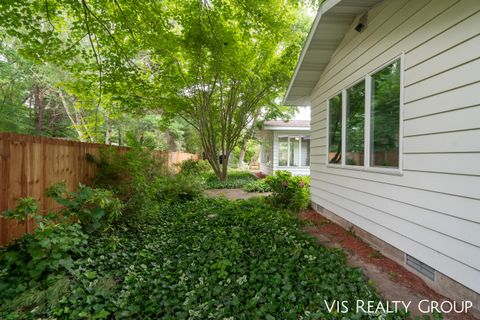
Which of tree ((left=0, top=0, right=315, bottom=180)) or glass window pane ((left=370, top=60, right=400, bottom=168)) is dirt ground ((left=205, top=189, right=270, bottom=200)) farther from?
glass window pane ((left=370, top=60, right=400, bottom=168))

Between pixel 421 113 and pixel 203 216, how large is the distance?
3889 mm

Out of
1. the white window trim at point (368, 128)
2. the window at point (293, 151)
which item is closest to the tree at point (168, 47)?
the window at point (293, 151)

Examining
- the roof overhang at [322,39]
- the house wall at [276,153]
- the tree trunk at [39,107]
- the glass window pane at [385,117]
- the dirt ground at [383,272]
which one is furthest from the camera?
the tree trunk at [39,107]

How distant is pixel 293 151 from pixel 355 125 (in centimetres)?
892

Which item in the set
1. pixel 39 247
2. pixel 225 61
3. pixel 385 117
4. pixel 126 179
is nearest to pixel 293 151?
pixel 225 61

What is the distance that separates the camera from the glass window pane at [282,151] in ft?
42.0

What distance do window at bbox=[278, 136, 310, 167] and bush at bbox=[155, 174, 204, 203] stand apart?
6753mm

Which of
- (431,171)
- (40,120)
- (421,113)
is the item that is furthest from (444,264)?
(40,120)

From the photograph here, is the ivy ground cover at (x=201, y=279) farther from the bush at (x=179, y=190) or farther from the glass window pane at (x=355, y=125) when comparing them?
the bush at (x=179, y=190)

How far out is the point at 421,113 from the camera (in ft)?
8.52

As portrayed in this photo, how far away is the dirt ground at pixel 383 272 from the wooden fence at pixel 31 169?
399 cm

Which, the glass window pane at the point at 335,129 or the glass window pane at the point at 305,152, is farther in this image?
the glass window pane at the point at 305,152

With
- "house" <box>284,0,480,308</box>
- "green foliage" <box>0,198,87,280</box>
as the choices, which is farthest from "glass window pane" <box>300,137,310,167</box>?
"green foliage" <box>0,198,87,280</box>

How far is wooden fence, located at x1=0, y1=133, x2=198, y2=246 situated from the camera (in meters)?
2.60
